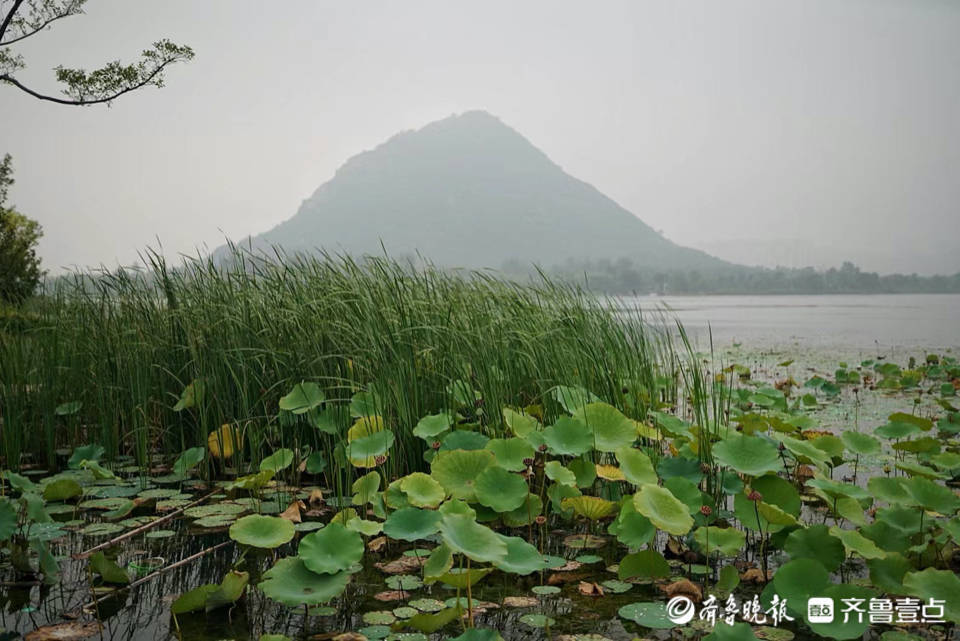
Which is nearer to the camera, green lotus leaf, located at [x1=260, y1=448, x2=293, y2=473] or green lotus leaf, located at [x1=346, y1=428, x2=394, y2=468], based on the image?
green lotus leaf, located at [x1=346, y1=428, x2=394, y2=468]

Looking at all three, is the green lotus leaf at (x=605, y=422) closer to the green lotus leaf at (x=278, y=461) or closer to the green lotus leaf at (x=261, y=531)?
the green lotus leaf at (x=261, y=531)

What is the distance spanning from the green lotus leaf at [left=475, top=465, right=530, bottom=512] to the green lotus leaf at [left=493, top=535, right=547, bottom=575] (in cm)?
36

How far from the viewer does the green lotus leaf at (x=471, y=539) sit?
4.37ft

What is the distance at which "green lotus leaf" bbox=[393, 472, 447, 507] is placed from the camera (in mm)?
1862

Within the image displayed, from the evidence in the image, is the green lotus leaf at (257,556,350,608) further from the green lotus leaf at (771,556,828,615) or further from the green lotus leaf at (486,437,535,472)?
the green lotus leaf at (771,556,828,615)

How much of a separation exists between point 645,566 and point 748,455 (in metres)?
0.46

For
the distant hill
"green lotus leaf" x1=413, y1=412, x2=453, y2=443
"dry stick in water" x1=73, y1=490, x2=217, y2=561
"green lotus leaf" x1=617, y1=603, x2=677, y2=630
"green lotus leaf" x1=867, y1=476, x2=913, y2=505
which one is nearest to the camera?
"green lotus leaf" x1=617, y1=603, x2=677, y2=630

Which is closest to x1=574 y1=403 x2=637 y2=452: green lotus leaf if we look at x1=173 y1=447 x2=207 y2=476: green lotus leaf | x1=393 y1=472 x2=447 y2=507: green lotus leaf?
x1=393 y1=472 x2=447 y2=507: green lotus leaf

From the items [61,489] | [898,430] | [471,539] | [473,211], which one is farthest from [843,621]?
[473,211]

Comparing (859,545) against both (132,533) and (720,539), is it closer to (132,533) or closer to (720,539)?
(720,539)

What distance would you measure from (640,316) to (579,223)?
130 metres

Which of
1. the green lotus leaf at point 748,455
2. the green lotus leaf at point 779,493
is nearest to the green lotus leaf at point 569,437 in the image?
the green lotus leaf at point 748,455

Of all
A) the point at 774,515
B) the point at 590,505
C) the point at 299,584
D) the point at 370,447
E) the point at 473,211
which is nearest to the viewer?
the point at 299,584

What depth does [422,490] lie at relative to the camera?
6.24 ft
